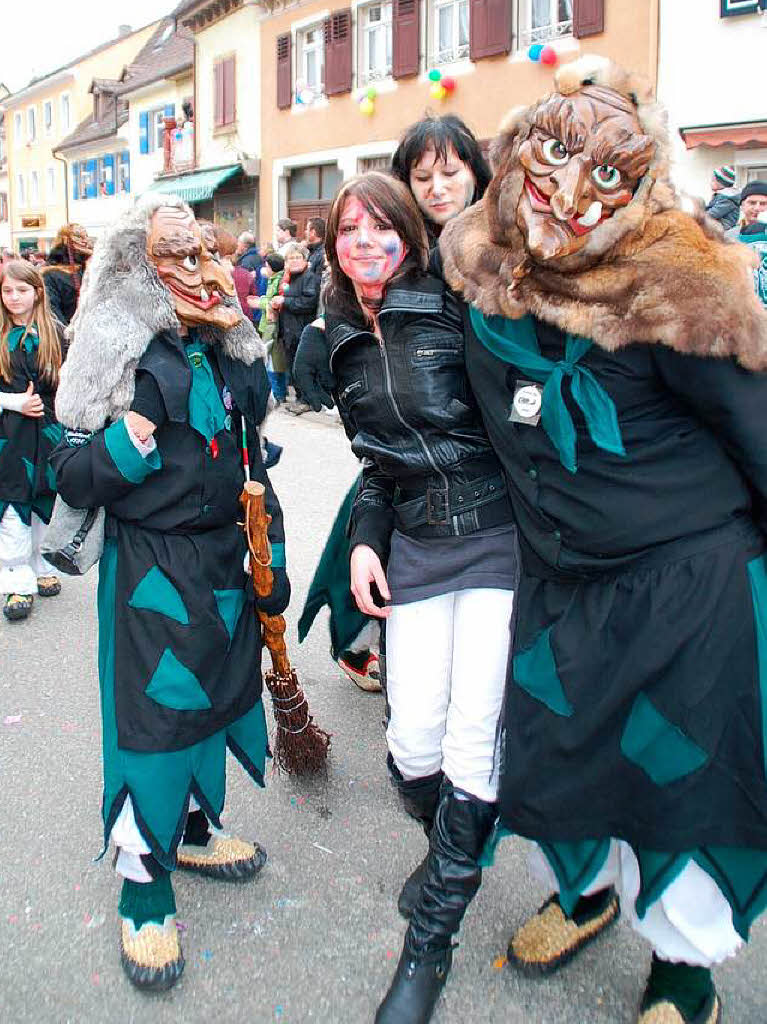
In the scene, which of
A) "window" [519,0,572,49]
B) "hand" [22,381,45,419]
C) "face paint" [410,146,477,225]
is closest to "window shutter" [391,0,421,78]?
"window" [519,0,572,49]

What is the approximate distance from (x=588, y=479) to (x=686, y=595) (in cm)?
29

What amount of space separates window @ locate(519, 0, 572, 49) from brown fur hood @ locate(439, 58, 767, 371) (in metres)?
12.4

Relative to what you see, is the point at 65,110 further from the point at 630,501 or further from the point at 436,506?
the point at 630,501

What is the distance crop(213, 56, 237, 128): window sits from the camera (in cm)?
2025

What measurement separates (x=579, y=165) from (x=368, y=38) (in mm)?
16682

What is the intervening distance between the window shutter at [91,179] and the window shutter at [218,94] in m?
11.0

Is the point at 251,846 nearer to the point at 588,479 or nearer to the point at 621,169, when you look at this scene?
the point at 588,479

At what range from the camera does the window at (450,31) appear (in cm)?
1439

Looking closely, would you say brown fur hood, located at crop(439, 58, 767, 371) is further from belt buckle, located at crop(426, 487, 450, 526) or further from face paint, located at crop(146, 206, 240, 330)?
face paint, located at crop(146, 206, 240, 330)

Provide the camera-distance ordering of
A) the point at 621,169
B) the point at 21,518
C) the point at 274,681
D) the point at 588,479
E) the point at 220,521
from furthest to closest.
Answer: the point at 21,518
the point at 274,681
the point at 220,521
the point at 588,479
the point at 621,169

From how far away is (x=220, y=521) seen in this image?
233cm

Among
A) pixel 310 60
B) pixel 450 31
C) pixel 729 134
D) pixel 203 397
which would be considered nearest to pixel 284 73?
pixel 310 60

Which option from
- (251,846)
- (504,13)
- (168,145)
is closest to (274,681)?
(251,846)

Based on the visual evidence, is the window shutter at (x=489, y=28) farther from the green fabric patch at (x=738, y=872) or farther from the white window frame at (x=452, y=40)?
the green fabric patch at (x=738, y=872)
